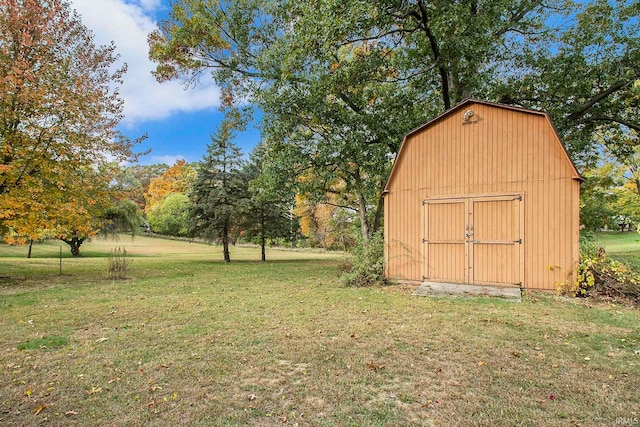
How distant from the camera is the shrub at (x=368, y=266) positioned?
372 inches

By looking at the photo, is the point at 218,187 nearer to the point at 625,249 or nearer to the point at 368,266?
the point at 368,266

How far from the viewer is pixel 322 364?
362 cm

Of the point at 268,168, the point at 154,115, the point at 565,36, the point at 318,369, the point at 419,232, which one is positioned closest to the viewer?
the point at 318,369

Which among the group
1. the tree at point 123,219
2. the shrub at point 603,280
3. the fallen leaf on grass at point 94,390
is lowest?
the fallen leaf on grass at point 94,390

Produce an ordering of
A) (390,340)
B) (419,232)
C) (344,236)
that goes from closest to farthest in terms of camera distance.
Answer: (390,340), (419,232), (344,236)

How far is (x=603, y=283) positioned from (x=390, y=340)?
5.55m

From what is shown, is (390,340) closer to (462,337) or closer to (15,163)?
(462,337)

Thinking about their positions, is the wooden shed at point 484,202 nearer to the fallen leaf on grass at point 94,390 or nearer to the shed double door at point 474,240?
the shed double door at point 474,240

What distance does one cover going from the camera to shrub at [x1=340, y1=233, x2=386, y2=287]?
9.45 meters

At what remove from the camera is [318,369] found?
3.50m

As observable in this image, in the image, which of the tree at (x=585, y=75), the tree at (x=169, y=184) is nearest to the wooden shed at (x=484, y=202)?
the tree at (x=585, y=75)

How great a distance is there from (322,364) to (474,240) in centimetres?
603

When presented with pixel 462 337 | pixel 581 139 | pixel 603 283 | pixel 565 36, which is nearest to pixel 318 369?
pixel 462 337

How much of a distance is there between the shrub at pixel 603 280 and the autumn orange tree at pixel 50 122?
12.8 meters
